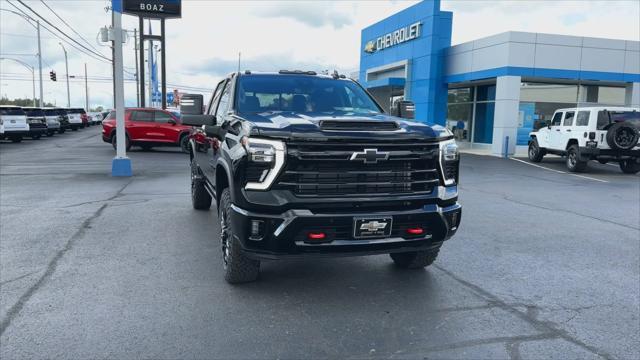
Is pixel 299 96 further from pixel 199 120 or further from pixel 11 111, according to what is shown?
pixel 11 111

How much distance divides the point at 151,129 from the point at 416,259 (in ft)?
59.3

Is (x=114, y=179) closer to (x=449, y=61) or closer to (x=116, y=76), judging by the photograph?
(x=116, y=76)

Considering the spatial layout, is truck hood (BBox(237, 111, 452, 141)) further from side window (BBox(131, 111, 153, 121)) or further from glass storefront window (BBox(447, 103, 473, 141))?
glass storefront window (BBox(447, 103, 473, 141))

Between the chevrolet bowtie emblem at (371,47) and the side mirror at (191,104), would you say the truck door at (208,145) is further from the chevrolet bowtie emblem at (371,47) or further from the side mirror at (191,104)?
the chevrolet bowtie emblem at (371,47)

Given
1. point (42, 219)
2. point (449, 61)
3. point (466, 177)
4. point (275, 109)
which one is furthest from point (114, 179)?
point (449, 61)

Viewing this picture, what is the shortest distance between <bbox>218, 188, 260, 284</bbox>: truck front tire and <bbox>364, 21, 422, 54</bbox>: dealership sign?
87.1 feet

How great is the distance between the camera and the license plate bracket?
4105 mm

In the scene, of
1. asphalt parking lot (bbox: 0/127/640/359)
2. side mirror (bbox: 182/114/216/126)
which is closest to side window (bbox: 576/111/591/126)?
asphalt parking lot (bbox: 0/127/640/359)

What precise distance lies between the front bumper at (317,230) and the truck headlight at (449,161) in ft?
1.15

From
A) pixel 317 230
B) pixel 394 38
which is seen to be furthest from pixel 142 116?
pixel 317 230

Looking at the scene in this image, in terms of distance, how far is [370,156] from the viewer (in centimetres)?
415

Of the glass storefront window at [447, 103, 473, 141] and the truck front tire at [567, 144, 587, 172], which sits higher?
the glass storefront window at [447, 103, 473, 141]

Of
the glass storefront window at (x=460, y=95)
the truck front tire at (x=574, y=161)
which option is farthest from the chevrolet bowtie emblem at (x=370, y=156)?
the glass storefront window at (x=460, y=95)

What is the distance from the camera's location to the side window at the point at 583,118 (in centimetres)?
1632
